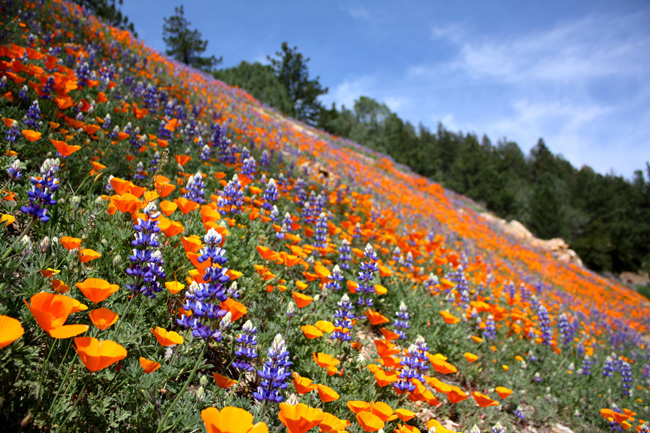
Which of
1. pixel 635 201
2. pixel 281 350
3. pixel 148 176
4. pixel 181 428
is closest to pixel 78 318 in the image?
pixel 181 428

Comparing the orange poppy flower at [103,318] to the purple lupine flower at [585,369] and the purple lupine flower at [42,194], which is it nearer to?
the purple lupine flower at [42,194]

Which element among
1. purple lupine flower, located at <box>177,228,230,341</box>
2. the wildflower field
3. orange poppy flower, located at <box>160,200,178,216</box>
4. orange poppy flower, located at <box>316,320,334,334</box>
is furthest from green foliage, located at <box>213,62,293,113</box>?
purple lupine flower, located at <box>177,228,230,341</box>

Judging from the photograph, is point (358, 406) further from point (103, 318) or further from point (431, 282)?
point (431, 282)

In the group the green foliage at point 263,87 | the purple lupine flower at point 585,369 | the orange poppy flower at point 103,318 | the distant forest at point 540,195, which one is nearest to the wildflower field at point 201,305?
the orange poppy flower at point 103,318

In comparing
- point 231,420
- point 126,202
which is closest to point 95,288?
point 126,202

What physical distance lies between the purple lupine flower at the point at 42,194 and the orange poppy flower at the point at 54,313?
0.69 metres

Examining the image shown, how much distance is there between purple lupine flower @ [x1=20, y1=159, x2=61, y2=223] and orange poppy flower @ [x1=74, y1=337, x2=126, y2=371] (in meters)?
0.89

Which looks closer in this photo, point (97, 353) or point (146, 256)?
point (97, 353)

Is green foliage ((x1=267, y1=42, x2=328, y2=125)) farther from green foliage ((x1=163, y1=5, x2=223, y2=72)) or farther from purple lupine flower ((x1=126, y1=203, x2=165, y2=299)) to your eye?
purple lupine flower ((x1=126, y1=203, x2=165, y2=299))

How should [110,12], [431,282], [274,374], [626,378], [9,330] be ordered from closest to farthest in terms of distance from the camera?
[9,330] → [274,374] → [431,282] → [626,378] → [110,12]

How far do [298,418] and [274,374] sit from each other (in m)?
0.44

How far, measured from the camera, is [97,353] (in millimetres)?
1146

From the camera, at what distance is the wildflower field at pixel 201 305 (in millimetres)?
1554

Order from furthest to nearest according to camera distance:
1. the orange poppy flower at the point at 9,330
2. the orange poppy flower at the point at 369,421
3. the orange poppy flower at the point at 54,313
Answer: the orange poppy flower at the point at 369,421, the orange poppy flower at the point at 54,313, the orange poppy flower at the point at 9,330
